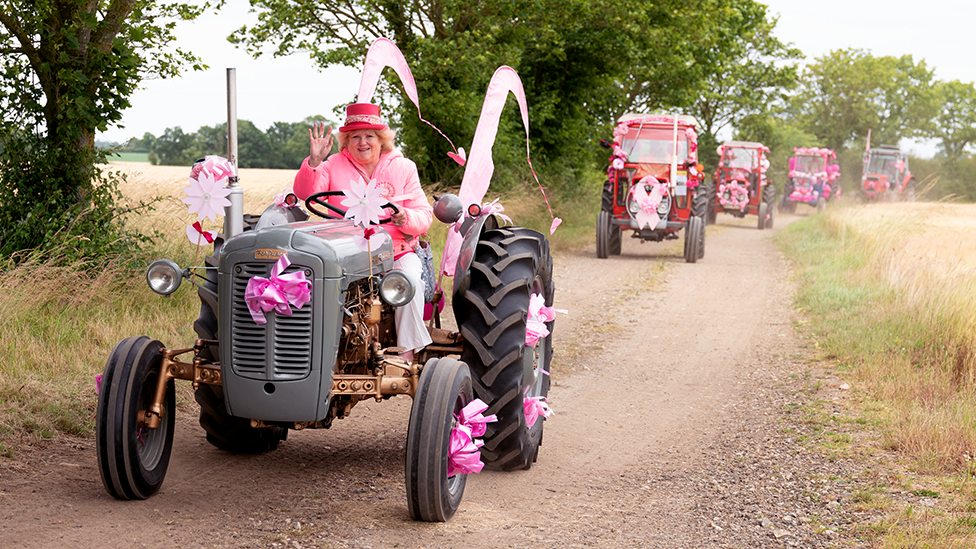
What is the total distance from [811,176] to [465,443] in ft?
98.4

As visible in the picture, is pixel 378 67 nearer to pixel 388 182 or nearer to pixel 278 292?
pixel 388 182

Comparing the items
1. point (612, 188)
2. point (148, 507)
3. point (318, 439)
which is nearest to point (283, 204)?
point (318, 439)

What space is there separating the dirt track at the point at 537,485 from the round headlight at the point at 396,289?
971 millimetres

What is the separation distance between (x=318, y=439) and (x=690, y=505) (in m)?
2.27

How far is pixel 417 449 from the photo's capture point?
3.82m

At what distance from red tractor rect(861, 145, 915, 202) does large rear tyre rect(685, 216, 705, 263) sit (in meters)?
21.9

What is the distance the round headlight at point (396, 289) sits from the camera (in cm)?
403

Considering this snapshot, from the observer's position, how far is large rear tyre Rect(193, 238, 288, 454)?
14.7 ft

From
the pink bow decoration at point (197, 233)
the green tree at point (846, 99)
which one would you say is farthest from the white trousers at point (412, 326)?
the green tree at point (846, 99)

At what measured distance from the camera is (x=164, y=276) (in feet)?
13.4

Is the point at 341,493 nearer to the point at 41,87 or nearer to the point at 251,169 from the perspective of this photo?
the point at 41,87

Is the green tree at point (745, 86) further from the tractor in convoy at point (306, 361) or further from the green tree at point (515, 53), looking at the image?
the tractor in convoy at point (306, 361)

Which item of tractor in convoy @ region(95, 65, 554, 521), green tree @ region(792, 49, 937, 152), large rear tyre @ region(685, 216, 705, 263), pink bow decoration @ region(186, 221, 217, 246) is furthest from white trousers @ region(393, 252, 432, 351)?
green tree @ region(792, 49, 937, 152)

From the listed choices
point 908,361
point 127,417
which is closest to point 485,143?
point 127,417
